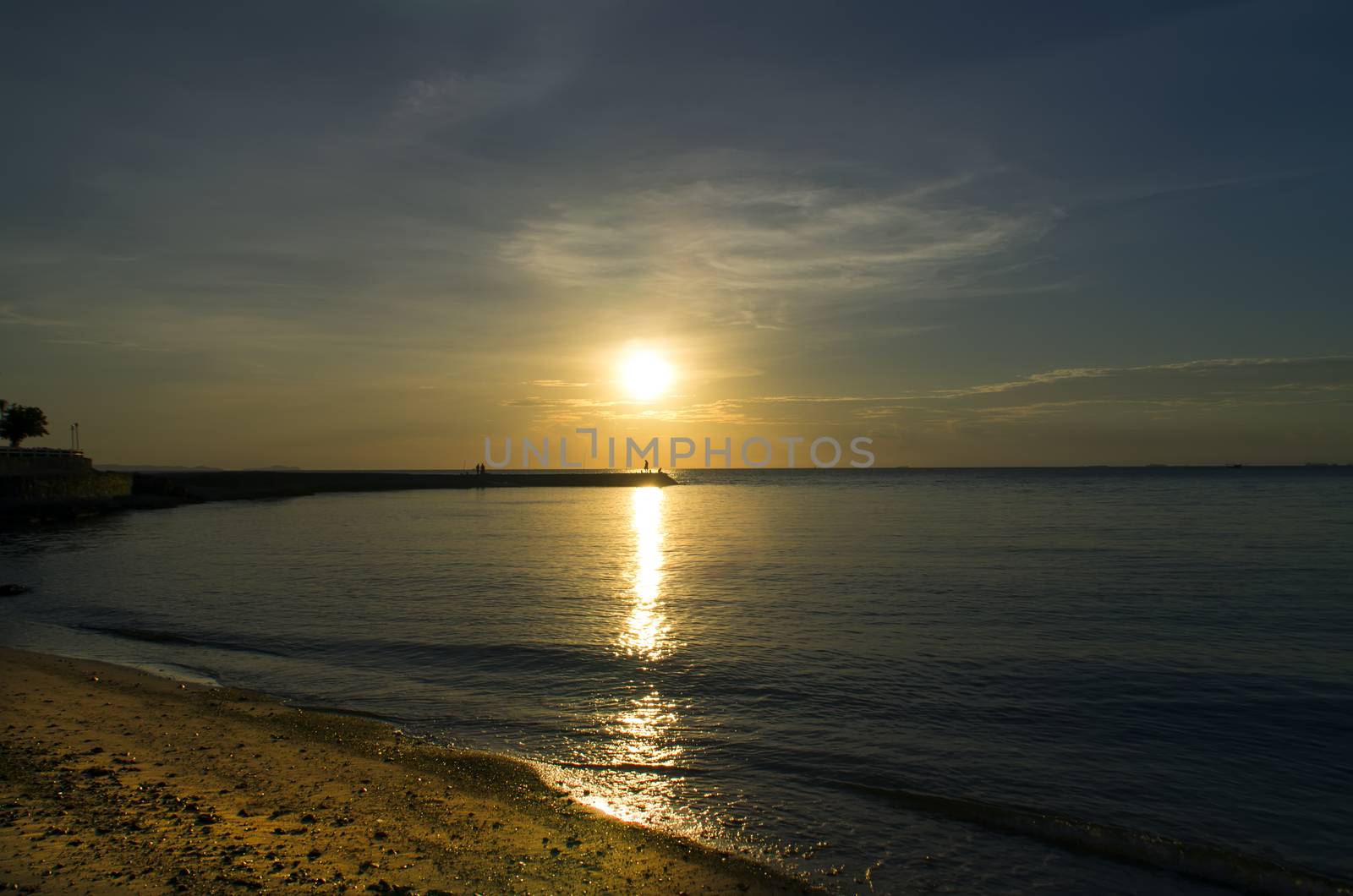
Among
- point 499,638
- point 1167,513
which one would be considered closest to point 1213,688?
point 499,638

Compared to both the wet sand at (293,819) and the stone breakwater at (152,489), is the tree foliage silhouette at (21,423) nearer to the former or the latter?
the stone breakwater at (152,489)

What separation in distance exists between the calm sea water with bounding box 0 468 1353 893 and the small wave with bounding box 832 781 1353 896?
5 cm

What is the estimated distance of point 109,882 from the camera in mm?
6848

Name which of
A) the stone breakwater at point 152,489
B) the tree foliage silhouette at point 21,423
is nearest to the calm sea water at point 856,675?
the stone breakwater at point 152,489

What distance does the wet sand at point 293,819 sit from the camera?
7.26 m

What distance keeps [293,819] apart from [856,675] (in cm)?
1055

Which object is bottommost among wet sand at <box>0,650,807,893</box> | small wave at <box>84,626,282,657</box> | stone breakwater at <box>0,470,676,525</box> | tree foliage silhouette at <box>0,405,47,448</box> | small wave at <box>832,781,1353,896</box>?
small wave at <box>832,781,1353,896</box>

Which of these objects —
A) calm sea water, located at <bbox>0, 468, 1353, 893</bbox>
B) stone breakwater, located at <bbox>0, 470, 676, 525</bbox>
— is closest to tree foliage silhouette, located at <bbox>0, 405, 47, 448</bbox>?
stone breakwater, located at <bbox>0, 470, 676, 525</bbox>

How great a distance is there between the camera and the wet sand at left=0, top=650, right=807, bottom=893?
7.26 metres

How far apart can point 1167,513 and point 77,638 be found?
225ft

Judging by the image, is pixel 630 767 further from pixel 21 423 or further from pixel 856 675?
pixel 21 423

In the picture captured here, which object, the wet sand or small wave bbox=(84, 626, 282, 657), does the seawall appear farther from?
the wet sand

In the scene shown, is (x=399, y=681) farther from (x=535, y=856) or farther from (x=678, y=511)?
(x=678, y=511)

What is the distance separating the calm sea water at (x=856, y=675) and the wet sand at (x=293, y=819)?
Result: 0.95 meters
